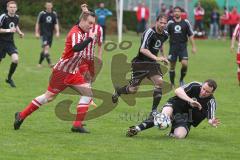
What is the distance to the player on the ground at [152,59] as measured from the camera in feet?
44.1

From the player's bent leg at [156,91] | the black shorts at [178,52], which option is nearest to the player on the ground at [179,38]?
the black shorts at [178,52]

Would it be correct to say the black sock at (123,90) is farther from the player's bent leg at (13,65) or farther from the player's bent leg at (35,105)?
the player's bent leg at (13,65)

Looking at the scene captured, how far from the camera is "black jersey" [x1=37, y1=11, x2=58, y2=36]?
24.1 m

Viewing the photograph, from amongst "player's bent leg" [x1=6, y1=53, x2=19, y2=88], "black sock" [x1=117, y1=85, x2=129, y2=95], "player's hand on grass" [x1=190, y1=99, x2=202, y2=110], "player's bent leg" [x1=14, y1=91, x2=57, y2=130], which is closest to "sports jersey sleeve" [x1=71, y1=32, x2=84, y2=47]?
"player's bent leg" [x1=14, y1=91, x2=57, y2=130]

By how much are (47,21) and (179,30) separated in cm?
665

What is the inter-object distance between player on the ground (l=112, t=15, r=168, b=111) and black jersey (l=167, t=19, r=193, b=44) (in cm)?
463

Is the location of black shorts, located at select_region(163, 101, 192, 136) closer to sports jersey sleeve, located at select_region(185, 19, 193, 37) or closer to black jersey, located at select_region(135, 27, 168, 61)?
black jersey, located at select_region(135, 27, 168, 61)

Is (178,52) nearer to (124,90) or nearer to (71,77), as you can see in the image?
(124,90)

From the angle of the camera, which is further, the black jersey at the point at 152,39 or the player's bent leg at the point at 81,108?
the black jersey at the point at 152,39

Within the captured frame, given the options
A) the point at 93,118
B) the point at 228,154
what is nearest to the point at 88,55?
the point at 93,118

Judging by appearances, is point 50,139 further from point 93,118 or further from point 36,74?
point 36,74

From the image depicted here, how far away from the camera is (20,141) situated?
10547 mm

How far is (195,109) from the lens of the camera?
1140 centimetres

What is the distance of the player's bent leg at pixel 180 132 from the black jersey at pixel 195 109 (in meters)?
0.29
